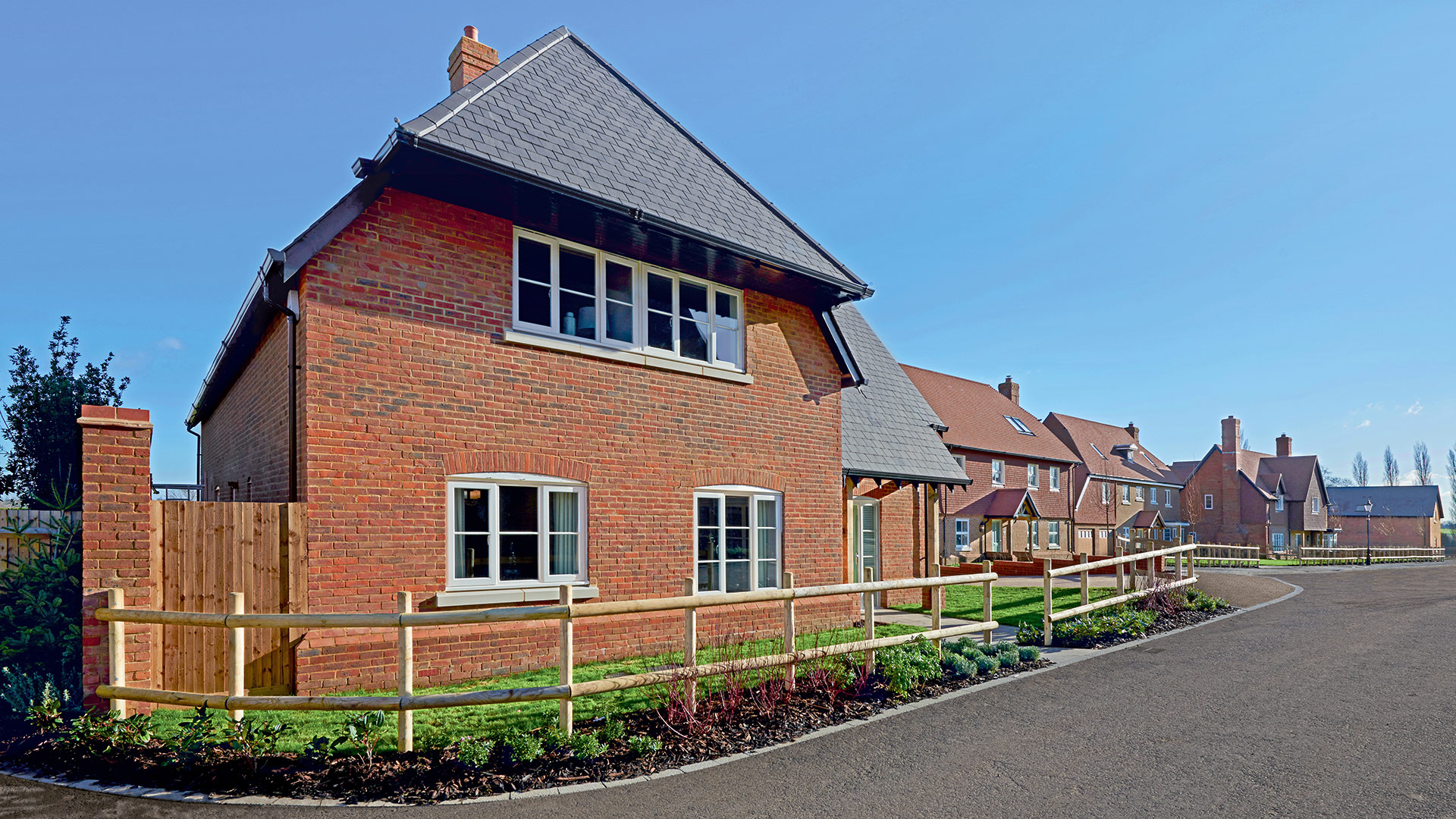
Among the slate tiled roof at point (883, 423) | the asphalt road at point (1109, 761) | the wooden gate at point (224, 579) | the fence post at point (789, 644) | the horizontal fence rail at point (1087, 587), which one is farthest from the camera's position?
the slate tiled roof at point (883, 423)

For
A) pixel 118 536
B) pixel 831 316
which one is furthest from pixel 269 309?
pixel 831 316

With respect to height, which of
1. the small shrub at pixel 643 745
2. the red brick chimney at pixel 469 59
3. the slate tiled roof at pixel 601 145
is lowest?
the small shrub at pixel 643 745

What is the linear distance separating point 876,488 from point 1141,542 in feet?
52.3

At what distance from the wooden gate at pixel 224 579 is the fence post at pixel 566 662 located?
11.0ft

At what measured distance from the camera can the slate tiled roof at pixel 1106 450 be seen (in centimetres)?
4812

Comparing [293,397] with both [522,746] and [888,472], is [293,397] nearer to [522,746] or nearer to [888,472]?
[522,746]

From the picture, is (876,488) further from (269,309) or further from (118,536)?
(118,536)

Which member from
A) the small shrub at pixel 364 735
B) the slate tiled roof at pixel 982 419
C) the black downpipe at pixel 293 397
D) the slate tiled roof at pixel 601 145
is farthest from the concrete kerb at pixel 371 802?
the slate tiled roof at pixel 982 419

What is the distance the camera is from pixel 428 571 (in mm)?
9398

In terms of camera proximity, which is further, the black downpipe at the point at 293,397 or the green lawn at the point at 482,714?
the black downpipe at the point at 293,397

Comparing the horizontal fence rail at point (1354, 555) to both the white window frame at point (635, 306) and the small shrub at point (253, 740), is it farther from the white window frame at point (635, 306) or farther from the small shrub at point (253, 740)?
the small shrub at point (253, 740)

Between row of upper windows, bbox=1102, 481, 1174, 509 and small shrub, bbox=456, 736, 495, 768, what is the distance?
4771cm

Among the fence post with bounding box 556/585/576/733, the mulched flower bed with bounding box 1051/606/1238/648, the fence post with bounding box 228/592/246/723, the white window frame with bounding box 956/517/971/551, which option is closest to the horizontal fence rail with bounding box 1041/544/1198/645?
the mulched flower bed with bounding box 1051/606/1238/648

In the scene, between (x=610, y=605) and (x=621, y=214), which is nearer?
(x=610, y=605)
